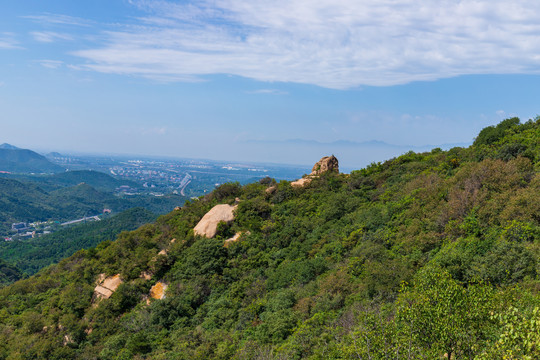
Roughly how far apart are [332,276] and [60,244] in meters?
104

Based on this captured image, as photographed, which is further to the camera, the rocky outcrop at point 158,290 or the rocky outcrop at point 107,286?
the rocky outcrop at point 107,286

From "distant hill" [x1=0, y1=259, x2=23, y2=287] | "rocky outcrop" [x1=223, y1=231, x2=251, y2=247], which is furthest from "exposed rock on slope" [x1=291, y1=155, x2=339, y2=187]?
"distant hill" [x1=0, y1=259, x2=23, y2=287]

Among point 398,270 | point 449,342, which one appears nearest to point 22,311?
point 398,270

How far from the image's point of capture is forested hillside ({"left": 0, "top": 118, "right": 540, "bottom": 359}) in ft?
28.1

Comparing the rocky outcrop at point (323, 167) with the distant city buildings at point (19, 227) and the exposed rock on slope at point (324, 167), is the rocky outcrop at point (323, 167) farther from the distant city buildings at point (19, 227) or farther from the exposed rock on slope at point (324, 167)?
the distant city buildings at point (19, 227)

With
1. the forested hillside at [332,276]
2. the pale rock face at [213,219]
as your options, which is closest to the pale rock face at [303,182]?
the forested hillside at [332,276]

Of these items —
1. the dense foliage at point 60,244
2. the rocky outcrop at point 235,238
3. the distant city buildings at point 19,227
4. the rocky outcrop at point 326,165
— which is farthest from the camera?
the distant city buildings at point 19,227

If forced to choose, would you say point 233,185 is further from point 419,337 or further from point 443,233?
point 419,337

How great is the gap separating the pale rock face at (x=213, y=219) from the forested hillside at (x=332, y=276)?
0.84m

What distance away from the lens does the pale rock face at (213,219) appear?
90.6ft

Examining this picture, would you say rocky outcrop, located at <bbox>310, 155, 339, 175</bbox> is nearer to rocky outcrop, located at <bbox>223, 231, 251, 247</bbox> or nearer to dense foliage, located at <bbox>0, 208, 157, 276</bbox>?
rocky outcrop, located at <bbox>223, 231, 251, 247</bbox>

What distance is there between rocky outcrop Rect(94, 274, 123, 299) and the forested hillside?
31 centimetres

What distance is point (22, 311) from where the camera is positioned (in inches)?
1019

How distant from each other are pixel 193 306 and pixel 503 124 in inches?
1120
